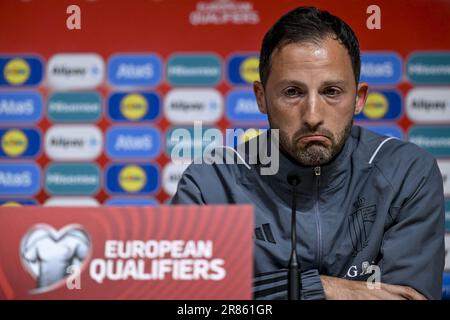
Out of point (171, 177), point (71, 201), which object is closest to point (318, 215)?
point (171, 177)

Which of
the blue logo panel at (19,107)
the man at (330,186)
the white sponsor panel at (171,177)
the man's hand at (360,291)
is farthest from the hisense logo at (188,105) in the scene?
the man's hand at (360,291)

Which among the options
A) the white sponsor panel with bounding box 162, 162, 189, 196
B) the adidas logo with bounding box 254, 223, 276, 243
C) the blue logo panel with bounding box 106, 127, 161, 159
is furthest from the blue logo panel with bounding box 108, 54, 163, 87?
the adidas logo with bounding box 254, 223, 276, 243

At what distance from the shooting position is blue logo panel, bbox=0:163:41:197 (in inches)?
57.5

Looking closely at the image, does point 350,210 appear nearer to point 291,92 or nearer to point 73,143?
point 291,92

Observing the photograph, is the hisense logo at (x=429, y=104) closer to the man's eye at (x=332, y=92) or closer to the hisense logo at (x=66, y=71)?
the man's eye at (x=332, y=92)

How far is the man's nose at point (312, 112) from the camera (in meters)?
1.17

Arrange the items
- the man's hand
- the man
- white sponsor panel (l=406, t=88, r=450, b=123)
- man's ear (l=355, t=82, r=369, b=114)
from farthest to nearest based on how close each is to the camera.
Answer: white sponsor panel (l=406, t=88, r=450, b=123), man's ear (l=355, t=82, r=369, b=114), the man, the man's hand

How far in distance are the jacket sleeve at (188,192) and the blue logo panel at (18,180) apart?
1.38ft

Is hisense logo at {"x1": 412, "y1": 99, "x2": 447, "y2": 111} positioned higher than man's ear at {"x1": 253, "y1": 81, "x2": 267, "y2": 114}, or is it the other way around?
man's ear at {"x1": 253, "y1": 81, "x2": 267, "y2": 114}

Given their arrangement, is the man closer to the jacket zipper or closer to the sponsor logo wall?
the jacket zipper

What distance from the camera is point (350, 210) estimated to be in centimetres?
121

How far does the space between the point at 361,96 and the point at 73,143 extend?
2.41 ft

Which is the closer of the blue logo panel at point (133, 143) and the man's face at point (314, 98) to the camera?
the man's face at point (314, 98)
